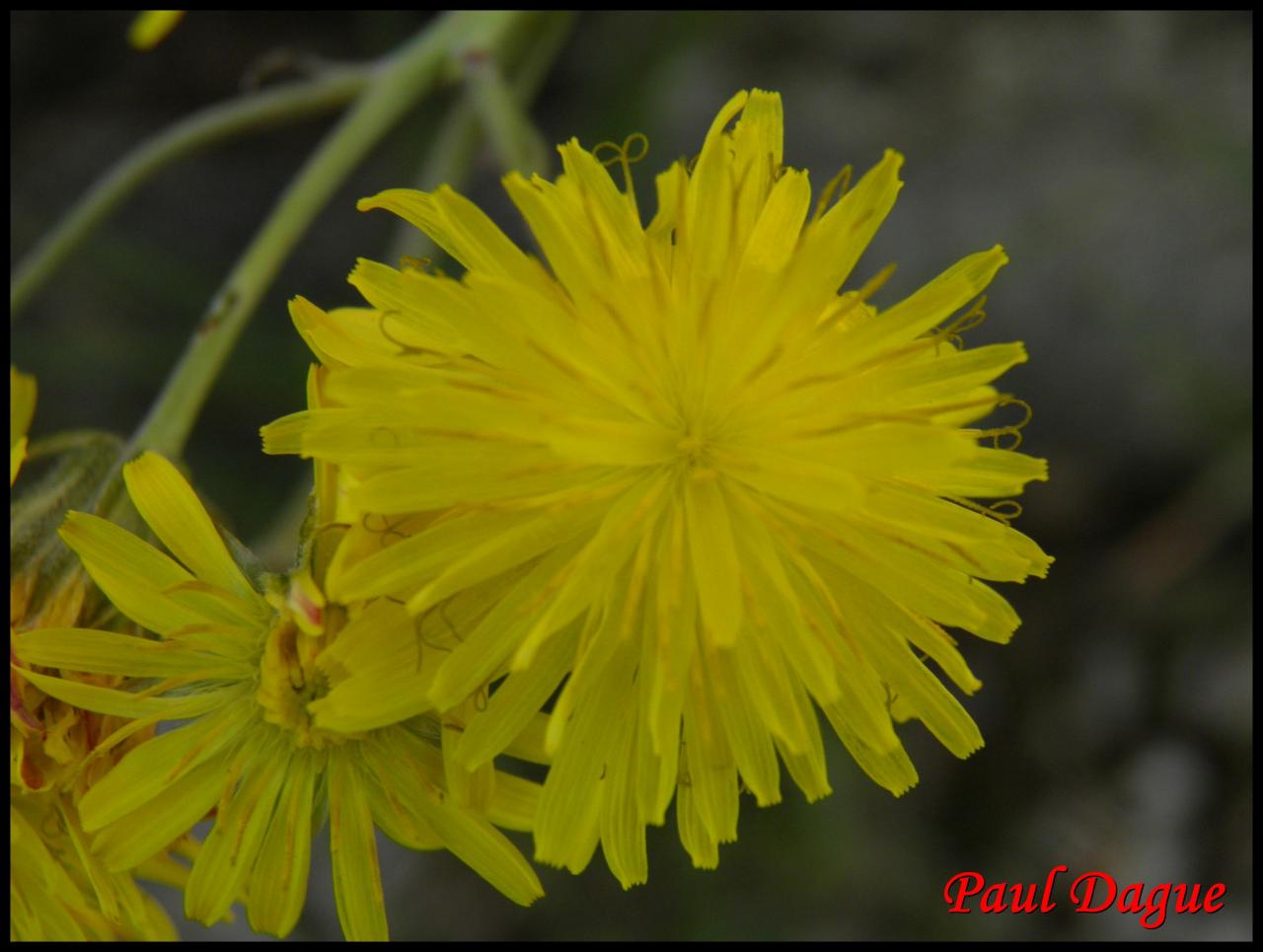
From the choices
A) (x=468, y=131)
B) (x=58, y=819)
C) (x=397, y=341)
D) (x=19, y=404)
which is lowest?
(x=58, y=819)

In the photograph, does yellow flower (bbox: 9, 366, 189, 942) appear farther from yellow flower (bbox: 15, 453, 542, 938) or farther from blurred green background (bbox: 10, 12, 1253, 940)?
blurred green background (bbox: 10, 12, 1253, 940)

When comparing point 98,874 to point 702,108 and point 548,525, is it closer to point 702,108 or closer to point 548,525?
point 548,525

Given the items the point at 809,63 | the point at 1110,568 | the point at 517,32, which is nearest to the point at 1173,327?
the point at 1110,568

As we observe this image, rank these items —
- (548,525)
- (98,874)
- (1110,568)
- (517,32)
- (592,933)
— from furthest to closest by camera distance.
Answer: (1110,568)
(592,933)
(517,32)
(98,874)
(548,525)

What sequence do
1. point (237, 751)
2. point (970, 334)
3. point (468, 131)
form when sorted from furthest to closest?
point (970, 334), point (468, 131), point (237, 751)

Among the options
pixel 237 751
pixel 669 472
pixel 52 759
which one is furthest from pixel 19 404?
pixel 669 472

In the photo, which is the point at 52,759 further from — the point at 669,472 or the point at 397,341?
the point at 669,472

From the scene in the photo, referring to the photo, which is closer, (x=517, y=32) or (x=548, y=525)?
(x=548, y=525)

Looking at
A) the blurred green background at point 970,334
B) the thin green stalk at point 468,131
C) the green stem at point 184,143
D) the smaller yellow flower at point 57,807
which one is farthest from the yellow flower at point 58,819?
the blurred green background at point 970,334
